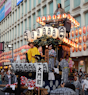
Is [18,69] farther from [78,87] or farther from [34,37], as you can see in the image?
[34,37]

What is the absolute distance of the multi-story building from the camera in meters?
28.2

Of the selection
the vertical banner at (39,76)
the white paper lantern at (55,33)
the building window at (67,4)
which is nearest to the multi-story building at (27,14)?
the building window at (67,4)

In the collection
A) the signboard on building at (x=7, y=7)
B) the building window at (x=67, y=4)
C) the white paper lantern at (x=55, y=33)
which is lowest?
the white paper lantern at (x=55, y=33)

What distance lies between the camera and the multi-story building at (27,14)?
1110 inches

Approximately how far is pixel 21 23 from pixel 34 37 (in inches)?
1348

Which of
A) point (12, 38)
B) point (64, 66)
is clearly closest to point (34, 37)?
point (64, 66)

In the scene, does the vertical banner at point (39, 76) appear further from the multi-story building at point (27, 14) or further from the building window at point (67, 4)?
the building window at point (67, 4)

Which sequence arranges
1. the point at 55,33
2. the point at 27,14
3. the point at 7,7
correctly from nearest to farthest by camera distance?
the point at 55,33, the point at 27,14, the point at 7,7

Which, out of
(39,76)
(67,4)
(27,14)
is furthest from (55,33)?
(27,14)

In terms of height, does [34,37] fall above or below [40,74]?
above

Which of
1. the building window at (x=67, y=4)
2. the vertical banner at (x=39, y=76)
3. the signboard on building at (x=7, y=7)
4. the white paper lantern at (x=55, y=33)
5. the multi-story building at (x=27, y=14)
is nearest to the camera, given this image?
the vertical banner at (x=39, y=76)

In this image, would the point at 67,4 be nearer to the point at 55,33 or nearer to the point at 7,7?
the point at 55,33

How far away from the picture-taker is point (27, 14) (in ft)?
144

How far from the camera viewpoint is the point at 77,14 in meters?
28.4
